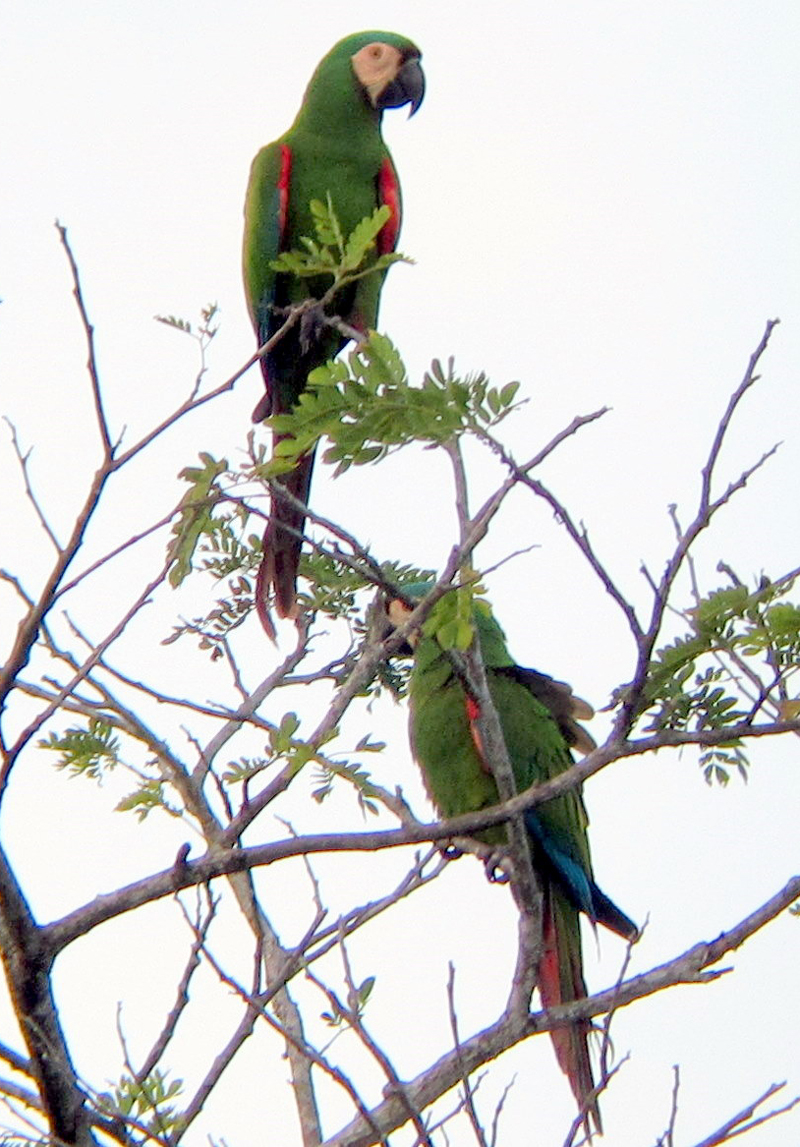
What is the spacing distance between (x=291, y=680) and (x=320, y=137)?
1742mm

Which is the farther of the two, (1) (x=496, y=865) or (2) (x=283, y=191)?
(2) (x=283, y=191)

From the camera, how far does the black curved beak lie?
3.91 meters

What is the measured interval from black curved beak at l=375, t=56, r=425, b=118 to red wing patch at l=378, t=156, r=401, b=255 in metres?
0.20

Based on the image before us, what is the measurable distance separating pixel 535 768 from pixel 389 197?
169 centimetres

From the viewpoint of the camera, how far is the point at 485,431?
63.7 inches

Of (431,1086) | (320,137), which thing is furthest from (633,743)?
(320,137)

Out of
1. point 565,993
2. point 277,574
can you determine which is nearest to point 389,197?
point 277,574

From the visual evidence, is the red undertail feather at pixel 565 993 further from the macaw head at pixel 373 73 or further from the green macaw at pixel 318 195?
the macaw head at pixel 373 73

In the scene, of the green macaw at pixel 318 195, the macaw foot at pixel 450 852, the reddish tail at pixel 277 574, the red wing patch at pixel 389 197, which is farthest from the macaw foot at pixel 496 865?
the red wing patch at pixel 389 197

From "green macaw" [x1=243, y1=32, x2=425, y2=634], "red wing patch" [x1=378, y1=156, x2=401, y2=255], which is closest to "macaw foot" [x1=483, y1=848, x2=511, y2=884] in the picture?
"green macaw" [x1=243, y1=32, x2=425, y2=634]

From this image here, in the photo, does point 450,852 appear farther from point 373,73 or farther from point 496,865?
Answer: point 373,73

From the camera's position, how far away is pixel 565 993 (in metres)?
3.01

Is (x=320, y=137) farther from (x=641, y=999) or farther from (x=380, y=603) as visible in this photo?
(x=641, y=999)

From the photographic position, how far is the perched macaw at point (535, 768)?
10.1 ft
